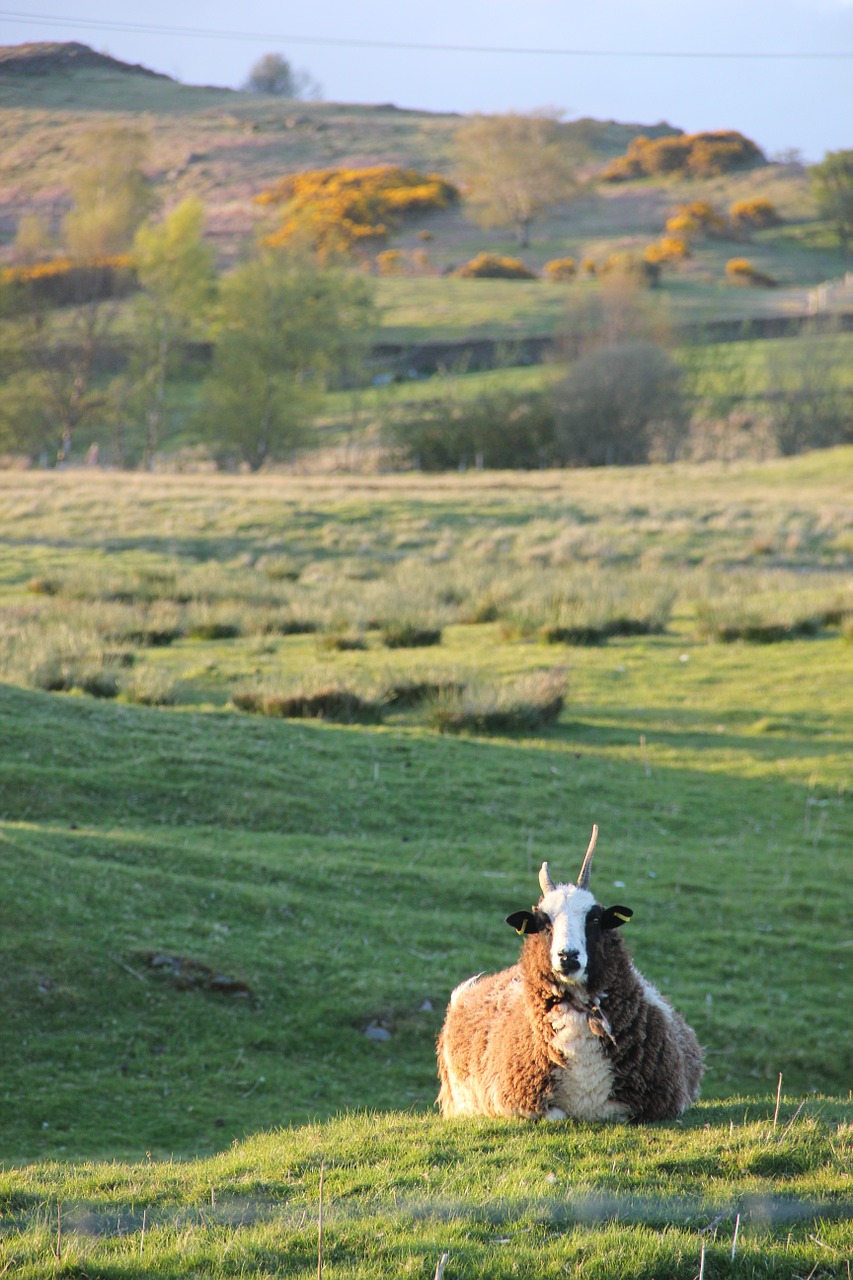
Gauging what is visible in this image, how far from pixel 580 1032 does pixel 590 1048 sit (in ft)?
0.36

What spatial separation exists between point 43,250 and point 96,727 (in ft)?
154

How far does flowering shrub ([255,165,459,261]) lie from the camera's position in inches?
3305

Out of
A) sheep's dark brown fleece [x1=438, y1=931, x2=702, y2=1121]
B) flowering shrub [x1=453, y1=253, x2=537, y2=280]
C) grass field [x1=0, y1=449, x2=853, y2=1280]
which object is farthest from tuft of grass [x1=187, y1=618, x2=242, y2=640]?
flowering shrub [x1=453, y1=253, x2=537, y2=280]

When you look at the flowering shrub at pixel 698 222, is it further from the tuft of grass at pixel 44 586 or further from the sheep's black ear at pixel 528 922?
the sheep's black ear at pixel 528 922

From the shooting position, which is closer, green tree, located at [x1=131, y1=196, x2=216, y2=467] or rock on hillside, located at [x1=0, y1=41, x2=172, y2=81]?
rock on hillside, located at [x1=0, y1=41, x2=172, y2=81]

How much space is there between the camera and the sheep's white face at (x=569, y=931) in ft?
15.9

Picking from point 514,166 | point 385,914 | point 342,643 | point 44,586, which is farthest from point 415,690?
point 514,166

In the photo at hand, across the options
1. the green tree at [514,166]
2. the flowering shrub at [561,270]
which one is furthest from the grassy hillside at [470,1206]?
the green tree at [514,166]

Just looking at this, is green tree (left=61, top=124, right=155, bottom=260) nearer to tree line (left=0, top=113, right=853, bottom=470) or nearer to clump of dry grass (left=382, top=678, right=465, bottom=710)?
tree line (left=0, top=113, right=853, bottom=470)

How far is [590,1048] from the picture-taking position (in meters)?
5.10

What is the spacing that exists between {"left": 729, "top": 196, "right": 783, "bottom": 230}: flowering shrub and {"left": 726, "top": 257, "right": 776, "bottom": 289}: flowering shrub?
13854 millimetres

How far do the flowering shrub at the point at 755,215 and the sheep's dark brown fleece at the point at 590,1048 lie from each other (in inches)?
4216

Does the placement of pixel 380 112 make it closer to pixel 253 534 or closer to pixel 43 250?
pixel 43 250

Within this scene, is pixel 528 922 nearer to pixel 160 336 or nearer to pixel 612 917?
pixel 612 917
